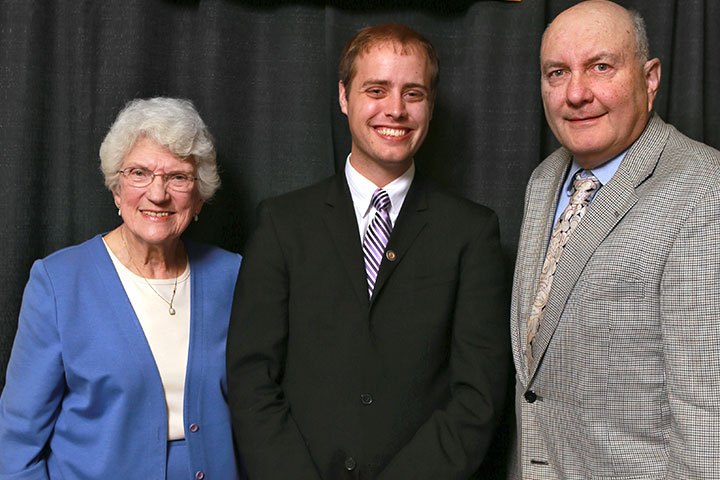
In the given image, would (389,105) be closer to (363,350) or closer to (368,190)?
(368,190)

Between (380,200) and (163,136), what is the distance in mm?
580

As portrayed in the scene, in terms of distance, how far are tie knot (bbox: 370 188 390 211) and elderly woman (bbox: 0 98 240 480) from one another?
1.53 ft

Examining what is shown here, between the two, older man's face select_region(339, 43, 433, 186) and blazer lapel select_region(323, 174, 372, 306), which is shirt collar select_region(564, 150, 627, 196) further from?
blazer lapel select_region(323, 174, 372, 306)

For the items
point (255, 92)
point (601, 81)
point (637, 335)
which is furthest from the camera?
point (255, 92)

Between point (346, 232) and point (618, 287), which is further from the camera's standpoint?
point (346, 232)

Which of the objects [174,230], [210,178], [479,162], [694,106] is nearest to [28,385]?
[174,230]

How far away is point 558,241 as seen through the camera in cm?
162

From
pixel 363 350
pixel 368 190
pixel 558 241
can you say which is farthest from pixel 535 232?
pixel 363 350

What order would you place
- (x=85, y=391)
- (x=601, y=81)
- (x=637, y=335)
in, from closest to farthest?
(x=637, y=335) → (x=601, y=81) → (x=85, y=391)

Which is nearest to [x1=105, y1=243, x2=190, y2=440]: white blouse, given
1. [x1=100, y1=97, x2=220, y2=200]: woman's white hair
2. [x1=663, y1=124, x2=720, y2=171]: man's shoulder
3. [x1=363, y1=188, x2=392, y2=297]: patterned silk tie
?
[x1=100, y1=97, x2=220, y2=200]: woman's white hair

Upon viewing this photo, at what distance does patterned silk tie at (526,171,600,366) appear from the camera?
159 cm

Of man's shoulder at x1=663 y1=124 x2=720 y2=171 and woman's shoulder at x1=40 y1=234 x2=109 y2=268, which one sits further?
woman's shoulder at x1=40 y1=234 x2=109 y2=268

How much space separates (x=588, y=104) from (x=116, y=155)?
118 centimetres

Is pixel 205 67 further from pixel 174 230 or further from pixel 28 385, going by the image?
pixel 28 385
